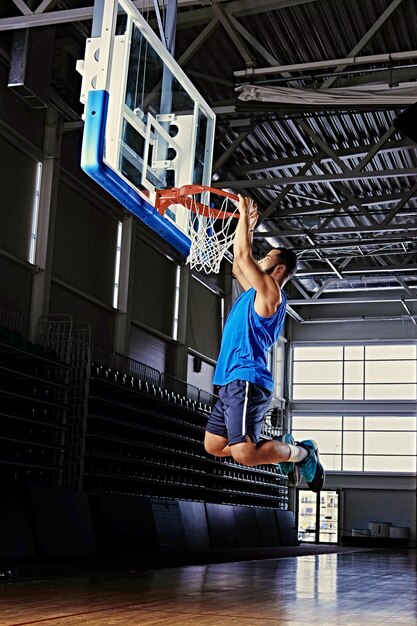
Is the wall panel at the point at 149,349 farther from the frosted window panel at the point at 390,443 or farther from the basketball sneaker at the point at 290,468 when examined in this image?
the basketball sneaker at the point at 290,468

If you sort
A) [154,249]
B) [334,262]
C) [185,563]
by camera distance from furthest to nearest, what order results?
[334,262], [154,249], [185,563]

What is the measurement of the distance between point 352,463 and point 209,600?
23186 mm

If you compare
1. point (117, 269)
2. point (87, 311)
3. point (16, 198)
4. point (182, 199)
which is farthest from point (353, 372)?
point (182, 199)

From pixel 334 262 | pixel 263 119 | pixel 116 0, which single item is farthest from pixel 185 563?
pixel 334 262

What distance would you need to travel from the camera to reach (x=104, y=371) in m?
15.8

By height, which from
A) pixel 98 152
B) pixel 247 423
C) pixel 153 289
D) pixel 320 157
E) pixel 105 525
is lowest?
pixel 105 525

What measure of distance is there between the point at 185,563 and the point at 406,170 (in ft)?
30.9

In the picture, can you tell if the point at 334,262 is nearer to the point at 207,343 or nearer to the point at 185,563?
the point at 207,343

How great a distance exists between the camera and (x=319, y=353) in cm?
3067

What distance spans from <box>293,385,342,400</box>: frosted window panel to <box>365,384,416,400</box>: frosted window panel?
109 cm

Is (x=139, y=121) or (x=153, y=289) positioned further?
(x=153, y=289)

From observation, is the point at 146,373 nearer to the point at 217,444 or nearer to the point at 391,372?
the point at 391,372

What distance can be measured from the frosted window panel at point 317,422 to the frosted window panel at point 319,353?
2.21 m

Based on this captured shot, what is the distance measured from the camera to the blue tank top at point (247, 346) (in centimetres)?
578
